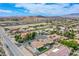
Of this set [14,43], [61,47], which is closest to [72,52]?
[61,47]

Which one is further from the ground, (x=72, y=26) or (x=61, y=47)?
(x=72, y=26)

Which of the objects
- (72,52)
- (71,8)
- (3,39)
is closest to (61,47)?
(72,52)

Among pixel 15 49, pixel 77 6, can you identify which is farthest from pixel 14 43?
pixel 77 6

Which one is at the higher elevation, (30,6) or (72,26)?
(30,6)

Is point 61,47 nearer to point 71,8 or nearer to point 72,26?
point 72,26

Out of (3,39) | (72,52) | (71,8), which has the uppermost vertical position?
(71,8)

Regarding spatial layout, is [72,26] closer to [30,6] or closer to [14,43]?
[30,6]

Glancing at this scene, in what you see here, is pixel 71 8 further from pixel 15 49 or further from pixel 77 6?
pixel 15 49
